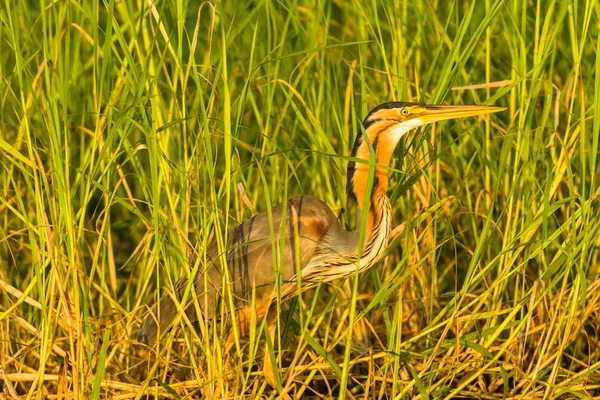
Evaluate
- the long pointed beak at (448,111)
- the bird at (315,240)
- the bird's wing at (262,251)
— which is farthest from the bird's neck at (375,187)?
the long pointed beak at (448,111)

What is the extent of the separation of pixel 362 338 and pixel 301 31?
1027 mm

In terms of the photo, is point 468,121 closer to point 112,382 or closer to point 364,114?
point 364,114

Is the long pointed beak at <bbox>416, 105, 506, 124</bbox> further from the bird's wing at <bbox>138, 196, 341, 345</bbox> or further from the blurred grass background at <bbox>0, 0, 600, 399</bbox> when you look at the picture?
the bird's wing at <bbox>138, 196, 341, 345</bbox>

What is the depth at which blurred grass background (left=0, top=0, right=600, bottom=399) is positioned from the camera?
2346 millimetres

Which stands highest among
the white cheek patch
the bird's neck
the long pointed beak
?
the long pointed beak

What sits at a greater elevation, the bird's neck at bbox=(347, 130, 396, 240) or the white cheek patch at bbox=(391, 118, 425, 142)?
the white cheek patch at bbox=(391, 118, 425, 142)

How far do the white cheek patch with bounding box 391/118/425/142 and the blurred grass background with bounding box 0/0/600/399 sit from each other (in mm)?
42

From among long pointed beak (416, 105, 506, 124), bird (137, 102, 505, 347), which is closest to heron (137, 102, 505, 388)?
bird (137, 102, 505, 347)

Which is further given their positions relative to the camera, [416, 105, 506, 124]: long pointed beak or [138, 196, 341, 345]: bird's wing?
[138, 196, 341, 345]: bird's wing

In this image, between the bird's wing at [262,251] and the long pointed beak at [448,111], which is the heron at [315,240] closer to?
the bird's wing at [262,251]

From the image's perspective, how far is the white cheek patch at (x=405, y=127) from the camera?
109 inches

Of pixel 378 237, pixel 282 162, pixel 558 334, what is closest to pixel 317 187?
pixel 282 162

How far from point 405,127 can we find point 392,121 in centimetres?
4

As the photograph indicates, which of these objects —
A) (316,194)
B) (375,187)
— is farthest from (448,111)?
(316,194)
